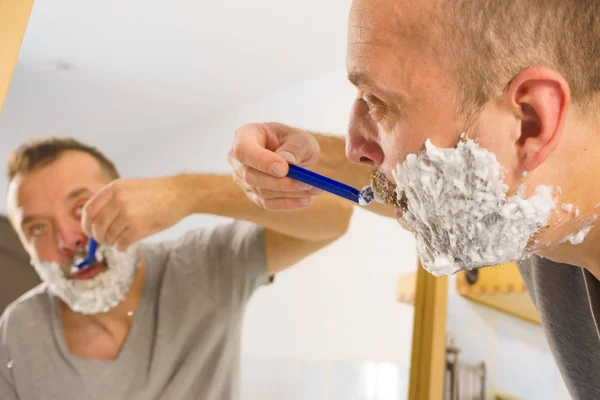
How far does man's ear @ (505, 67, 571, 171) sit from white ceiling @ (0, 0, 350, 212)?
0.33 m

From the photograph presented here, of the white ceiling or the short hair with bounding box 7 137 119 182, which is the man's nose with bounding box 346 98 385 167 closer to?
the white ceiling

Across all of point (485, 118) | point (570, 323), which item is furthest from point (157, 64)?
point (570, 323)

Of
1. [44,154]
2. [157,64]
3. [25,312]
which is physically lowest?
[25,312]

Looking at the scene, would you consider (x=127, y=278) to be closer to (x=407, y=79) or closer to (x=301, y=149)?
(x=301, y=149)

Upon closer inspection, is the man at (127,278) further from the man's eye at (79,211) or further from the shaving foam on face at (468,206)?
the shaving foam on face at (468,206)

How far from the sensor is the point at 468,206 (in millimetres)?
413

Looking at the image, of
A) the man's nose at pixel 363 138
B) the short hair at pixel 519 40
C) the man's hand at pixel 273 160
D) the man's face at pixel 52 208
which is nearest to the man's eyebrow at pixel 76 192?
the man's face at pixel 52 208

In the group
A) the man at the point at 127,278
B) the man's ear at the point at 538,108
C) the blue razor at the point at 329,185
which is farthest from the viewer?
the man at the point at 127,278

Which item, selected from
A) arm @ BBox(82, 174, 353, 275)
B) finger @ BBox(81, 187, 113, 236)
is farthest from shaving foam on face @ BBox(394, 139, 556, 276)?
finger @ BBox(81, 187, 113, 236)

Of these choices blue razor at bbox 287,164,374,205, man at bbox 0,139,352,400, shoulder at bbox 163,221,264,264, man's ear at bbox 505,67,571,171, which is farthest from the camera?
shoulder at bbox 163,221,264,264

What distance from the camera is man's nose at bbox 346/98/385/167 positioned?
472mm

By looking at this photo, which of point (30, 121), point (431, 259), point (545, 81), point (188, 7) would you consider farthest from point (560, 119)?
point (30, 121)

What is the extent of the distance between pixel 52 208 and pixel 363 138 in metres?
0.44

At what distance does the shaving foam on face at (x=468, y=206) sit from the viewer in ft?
1.33
